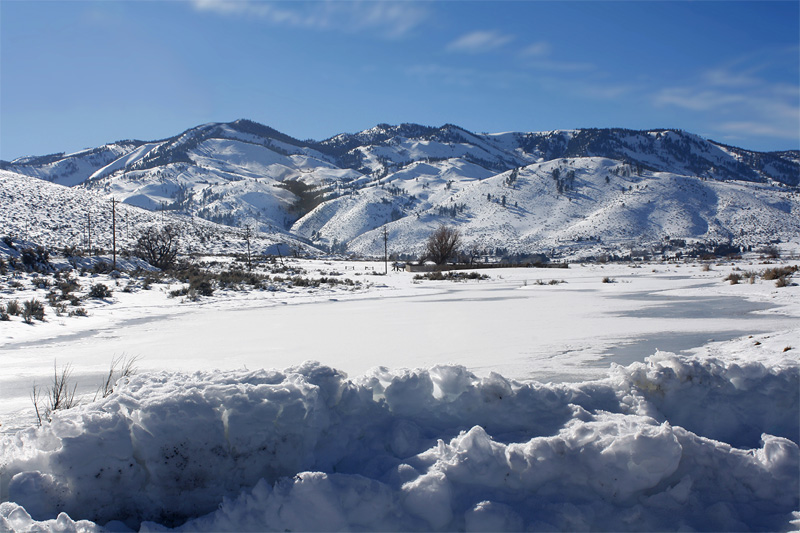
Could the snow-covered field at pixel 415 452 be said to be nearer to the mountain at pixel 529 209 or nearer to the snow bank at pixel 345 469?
the snow bank at pixel 345 469

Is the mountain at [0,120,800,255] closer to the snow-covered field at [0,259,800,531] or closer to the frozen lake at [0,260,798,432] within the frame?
the frozen lake at [0,260,798,432]

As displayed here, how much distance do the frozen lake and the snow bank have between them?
2.01 meters

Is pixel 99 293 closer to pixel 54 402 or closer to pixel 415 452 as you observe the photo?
pixel 54 402

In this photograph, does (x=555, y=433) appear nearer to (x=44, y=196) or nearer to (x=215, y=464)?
(x=215, y=464)

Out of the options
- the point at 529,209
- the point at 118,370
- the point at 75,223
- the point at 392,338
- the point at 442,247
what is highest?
the point at 529,209

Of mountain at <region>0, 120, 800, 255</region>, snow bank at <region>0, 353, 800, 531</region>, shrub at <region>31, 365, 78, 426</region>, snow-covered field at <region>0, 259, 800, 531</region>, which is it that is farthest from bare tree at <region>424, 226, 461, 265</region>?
snow bank at <region>0, 353, 800, 531</region>

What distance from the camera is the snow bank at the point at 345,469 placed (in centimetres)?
255

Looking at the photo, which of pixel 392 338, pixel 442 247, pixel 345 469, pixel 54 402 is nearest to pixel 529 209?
pixel 442 247

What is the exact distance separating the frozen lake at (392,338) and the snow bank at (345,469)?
79.0 inches

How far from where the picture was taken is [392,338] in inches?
348

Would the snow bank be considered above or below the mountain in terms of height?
below

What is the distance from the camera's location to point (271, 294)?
66.3ft

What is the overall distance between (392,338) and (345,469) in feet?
19.4

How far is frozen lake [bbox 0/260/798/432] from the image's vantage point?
20.7 feet
